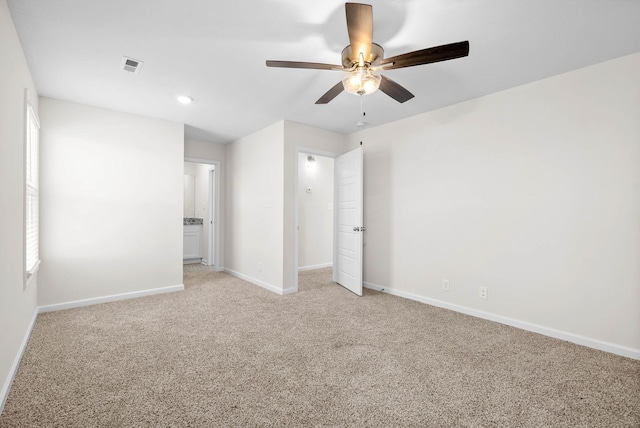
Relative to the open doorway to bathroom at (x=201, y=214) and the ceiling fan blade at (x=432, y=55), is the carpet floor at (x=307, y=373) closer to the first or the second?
the ceiling fan blade at (x=432, y=55)

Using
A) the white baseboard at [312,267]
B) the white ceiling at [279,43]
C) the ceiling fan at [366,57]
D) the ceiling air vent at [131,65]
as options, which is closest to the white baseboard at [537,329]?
the white baseboard at [312,267]

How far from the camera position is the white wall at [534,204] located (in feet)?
8.11

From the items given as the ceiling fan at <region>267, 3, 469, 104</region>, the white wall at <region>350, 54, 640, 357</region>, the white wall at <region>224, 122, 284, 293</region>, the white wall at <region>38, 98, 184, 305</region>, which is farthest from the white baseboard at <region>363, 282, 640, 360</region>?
the white wall at <region>38, 98, 184, 305</region>

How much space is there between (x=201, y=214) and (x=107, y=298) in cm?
335

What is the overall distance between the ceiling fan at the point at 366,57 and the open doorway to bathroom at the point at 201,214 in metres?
4.06

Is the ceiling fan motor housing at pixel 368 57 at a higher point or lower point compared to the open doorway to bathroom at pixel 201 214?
higher

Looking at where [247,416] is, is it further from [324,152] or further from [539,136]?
[324,152]

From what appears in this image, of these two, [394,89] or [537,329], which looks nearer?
[394,89]

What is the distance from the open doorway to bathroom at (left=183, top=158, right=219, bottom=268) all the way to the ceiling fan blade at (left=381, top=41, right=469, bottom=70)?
14.3ft

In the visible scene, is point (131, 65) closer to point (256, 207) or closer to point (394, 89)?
point (394, 89)

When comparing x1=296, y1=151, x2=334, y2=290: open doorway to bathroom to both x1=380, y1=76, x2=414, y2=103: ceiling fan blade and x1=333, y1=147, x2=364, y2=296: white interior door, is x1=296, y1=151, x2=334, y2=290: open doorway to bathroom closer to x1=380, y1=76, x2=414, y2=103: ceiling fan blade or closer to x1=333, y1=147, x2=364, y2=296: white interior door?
x1=333, y1=147, x2=364, y2=296: white interior door

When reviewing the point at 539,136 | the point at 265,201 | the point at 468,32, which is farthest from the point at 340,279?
the point at 468,32

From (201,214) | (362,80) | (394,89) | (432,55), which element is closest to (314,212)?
(201,214)

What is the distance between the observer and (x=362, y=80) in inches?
79.5
